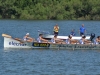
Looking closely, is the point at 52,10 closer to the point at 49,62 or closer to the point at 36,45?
the point at 36,45

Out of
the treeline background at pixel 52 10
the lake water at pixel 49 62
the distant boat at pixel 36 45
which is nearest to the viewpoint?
the lake water at pixel 49 62

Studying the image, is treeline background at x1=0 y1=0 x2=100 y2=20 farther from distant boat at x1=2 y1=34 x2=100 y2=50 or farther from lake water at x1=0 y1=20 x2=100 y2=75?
lake water at x1=0 y1=20 x2=100 y2=75

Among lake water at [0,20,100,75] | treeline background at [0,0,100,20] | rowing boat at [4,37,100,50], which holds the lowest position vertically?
lake water at [0,20,100,75]

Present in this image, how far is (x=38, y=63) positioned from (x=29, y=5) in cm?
7850

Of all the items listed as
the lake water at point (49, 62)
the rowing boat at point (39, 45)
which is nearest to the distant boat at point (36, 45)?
the rowing boat at point (39, 45)

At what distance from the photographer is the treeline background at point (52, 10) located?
4205 inches

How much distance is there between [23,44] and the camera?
40.8 meters

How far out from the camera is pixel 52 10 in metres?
107

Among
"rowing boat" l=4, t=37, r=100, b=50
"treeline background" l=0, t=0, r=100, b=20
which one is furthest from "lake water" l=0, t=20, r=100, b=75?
"treeline background" l=0, t=0, r=100, b=20

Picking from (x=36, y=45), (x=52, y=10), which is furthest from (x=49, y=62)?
(x=52, y=10)

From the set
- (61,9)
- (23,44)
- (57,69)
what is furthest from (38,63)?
(61,9)

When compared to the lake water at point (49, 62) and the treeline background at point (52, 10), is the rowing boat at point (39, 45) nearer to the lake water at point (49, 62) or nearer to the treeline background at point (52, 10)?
the lake water at point (49, 62)

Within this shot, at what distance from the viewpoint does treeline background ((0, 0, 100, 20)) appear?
107m

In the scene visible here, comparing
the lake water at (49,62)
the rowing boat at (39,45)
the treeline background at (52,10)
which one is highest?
the treeline background at (52,10)
